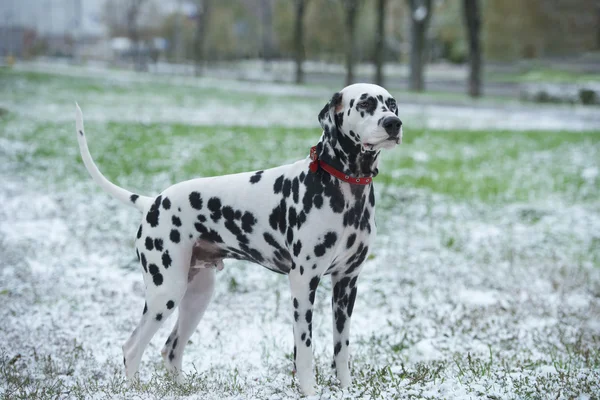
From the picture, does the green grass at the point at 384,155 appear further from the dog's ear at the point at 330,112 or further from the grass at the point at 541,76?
the grass at the point at 541,76

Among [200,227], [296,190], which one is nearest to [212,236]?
[200,227]

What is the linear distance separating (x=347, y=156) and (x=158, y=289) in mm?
1507

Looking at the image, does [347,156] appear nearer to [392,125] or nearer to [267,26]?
[392,125]

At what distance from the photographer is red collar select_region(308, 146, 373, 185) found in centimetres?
378

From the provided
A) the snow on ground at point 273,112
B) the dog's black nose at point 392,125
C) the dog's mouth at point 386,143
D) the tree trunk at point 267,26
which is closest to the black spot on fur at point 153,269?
the dog's mouth at point 386,143

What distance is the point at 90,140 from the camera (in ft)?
50.5

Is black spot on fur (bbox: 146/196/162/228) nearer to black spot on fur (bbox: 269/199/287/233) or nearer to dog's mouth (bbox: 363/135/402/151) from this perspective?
black spot on fur (bbox: 269/199/287/233)

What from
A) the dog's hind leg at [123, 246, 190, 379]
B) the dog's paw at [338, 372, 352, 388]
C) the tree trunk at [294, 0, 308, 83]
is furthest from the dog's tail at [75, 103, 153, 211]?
the tree trunk at [294, 0, 308, 83]

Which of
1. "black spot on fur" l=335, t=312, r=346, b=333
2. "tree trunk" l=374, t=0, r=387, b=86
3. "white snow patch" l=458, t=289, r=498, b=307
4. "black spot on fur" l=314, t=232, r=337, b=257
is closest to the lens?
"black spot on fur" l=314, t=232, r=337, b=257

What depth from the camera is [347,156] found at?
379 cm

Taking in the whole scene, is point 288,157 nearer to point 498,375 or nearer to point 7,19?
point 498,375

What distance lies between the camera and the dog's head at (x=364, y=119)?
353 cm

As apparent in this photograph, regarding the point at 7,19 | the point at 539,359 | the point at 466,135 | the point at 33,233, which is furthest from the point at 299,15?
the point at 539,359

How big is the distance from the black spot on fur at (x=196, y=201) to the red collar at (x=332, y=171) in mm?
760
